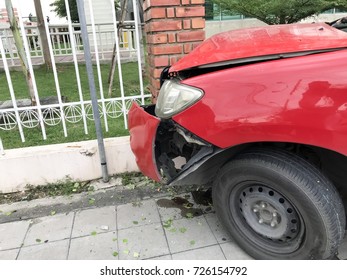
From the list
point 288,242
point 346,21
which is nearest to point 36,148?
point 288,242

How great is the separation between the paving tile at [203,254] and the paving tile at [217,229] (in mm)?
107

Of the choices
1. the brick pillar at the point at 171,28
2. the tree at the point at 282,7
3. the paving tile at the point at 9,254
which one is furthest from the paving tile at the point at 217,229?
the tree at the point at 282,7

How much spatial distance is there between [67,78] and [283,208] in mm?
6369

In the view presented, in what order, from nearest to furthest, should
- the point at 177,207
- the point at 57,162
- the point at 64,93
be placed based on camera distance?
the point at 177,207 → the point at 57,162 → the point at 64,93

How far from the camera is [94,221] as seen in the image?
253 centimetres

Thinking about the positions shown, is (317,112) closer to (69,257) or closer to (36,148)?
(69,257)

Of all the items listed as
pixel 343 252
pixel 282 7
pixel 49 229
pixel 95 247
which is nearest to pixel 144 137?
pixel 95 247

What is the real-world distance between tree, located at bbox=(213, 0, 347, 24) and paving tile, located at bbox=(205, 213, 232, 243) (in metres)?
5.93

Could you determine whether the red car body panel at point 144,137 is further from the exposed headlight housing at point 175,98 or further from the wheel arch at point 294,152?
the wheel arch at point 294,152

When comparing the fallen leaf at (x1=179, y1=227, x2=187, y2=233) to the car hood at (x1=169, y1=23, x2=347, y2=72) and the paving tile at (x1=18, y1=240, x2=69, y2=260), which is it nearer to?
the paving tile at (x1=18, y1=240, x2=69, y2=260)

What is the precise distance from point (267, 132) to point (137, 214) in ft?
4.75

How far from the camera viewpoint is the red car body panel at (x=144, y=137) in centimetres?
211

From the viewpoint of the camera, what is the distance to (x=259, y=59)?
1.66m

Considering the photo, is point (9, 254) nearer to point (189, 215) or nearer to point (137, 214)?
point (137, 214)
